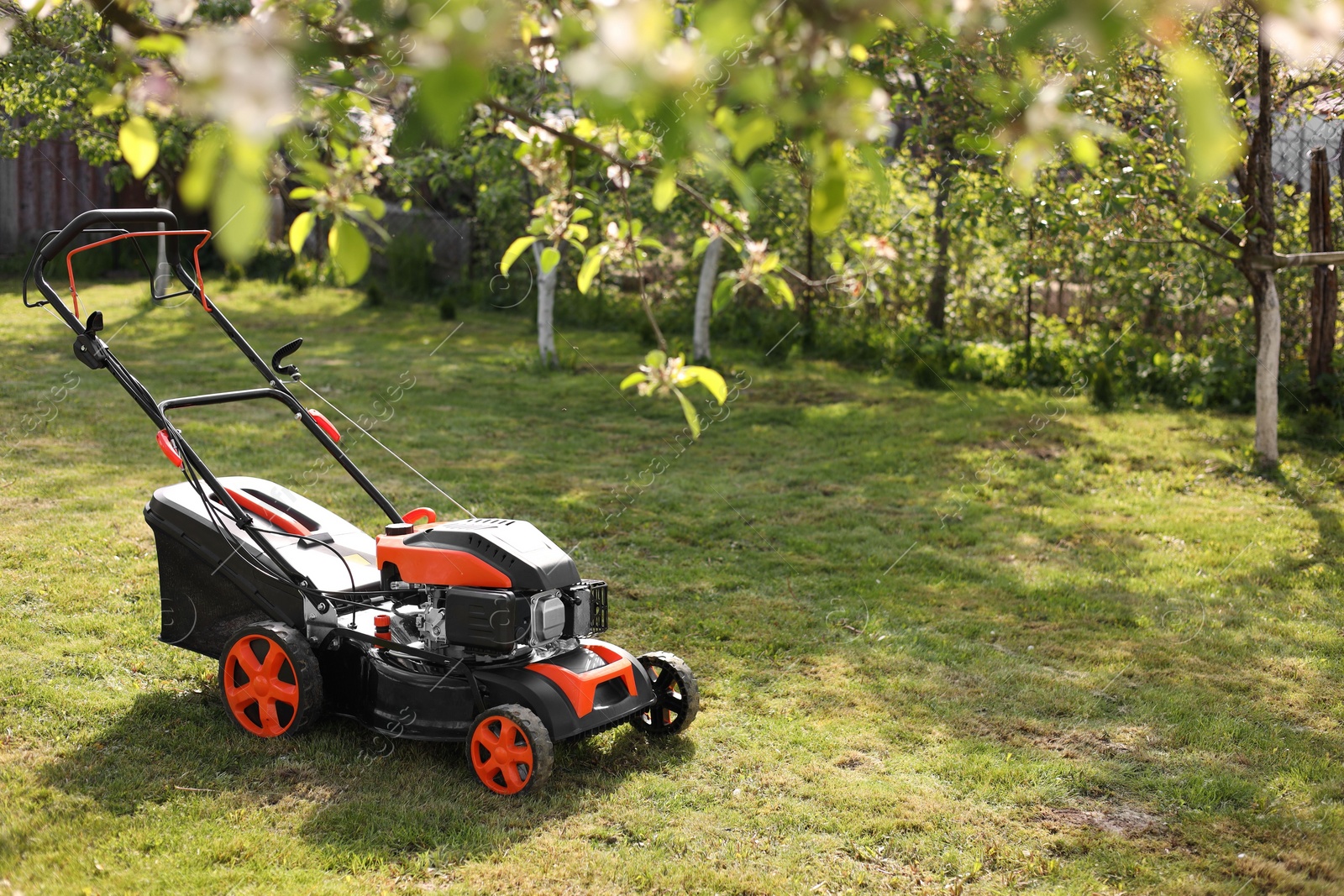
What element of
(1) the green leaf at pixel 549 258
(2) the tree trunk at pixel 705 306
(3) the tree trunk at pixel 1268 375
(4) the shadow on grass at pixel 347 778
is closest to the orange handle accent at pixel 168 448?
(4) the shadow on grass at pixel 347 778

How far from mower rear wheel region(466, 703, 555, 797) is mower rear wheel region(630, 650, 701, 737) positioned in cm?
55

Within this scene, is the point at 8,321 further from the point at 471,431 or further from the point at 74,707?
the point at 74,707

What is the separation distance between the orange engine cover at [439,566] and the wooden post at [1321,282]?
662cm

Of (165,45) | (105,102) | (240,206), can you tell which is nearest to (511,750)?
(105,102)

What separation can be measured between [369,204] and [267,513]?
104 inches

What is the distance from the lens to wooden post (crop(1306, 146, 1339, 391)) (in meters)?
7.89

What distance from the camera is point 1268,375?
23.7ft

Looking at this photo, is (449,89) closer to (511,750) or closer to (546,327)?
(511,750)

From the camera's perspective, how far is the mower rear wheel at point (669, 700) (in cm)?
391

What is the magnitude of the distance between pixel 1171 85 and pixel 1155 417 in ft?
10.2

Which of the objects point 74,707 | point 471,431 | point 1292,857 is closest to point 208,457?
point 471,431

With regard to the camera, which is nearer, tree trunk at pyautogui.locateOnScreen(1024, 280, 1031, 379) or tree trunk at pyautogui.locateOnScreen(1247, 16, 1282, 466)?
tree trunk at pyautogui.locateOnScreen(1247, 16, 1282, 466)

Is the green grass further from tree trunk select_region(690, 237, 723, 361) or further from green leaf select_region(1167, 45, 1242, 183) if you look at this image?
green leaf select_region(1167, 45, 1242, 183)

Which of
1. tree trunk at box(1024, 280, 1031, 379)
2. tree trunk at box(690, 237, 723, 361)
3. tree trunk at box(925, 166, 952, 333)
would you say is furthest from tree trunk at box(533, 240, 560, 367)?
tree trunk at box(1024, 280, 1031, 379)
